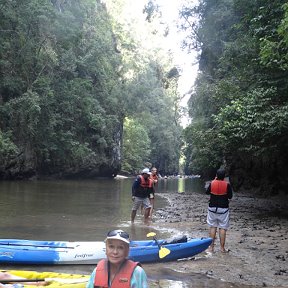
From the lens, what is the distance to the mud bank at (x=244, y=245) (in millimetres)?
6617

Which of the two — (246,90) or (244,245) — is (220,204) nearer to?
(244,245)

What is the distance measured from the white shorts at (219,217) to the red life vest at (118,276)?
5.23 m

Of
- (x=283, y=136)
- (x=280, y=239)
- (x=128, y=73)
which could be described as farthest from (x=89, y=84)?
(x=280, y=239)

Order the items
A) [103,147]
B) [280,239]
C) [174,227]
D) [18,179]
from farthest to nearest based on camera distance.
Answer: [103,147], [18,179], [174,227], [280,239]

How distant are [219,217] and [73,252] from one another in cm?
295

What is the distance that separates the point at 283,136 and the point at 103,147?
108 ft

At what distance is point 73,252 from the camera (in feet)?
22.7

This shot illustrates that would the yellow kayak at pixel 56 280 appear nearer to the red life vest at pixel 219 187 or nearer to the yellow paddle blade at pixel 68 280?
the yellow paddle blade at pixel 68 280

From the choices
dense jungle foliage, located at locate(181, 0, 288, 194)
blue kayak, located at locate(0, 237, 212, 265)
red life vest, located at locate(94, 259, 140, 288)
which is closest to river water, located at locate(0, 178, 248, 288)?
blue kayak, located at locate(0, 237, 212, 265)

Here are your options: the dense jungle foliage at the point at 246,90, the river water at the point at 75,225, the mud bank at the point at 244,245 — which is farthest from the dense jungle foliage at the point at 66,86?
the mud bank at the point at 244,245

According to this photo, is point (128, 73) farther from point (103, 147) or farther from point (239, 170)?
point (239, 170)

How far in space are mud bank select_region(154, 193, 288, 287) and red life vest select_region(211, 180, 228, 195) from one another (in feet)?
3.93

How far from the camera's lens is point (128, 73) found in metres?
50.8

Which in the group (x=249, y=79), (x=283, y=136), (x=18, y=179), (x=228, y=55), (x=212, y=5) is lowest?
(x=18, y=179)
